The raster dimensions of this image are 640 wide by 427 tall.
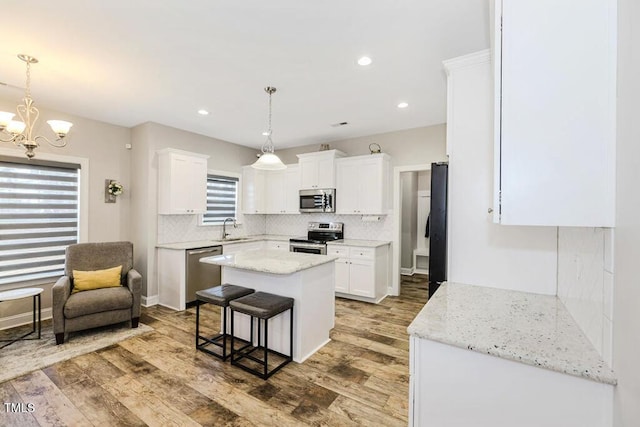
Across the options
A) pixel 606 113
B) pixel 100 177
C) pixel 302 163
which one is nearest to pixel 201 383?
pixel 606 113

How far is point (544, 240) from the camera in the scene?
5.81 feet

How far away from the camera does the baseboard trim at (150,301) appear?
4.29 metres

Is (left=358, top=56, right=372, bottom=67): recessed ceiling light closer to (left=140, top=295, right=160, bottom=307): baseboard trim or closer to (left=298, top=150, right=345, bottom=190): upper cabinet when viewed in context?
(left=298, top=150, right=345, bottom=190): upper cabinet

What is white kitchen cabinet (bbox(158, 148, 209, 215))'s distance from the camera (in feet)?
14.0

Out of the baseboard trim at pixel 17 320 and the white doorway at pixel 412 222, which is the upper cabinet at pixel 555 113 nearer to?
the white doorway at pixel 412 222

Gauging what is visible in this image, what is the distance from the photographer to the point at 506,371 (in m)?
1.12

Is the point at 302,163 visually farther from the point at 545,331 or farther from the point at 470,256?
the point at 545,331

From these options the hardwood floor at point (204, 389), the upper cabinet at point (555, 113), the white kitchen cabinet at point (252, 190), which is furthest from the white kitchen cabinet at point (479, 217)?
the white kitchen cabinet at point (252, 190)

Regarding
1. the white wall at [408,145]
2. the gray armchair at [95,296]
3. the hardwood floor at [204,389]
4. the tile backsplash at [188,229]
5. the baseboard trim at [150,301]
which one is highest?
the white wall at [408,145]

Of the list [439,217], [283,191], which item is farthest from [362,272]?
[439,217]

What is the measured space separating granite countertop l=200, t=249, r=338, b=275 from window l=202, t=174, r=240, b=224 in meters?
2.48

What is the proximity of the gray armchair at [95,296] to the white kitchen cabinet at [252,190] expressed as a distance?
236 centimetres

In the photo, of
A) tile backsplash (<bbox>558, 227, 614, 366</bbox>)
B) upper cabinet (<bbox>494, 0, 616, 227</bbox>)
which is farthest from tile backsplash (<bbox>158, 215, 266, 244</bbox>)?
tile backsplash (<bbox>558, 227, 614, 366</bbox>)

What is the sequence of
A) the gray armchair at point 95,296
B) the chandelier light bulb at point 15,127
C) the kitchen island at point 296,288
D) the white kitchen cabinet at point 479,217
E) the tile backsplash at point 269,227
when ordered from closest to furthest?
the white kitchen cabinet at point 479,217 → the chandelier light bulb at point 15,127 → the kitchen island at point 296,288 → the gray armchair at point 95,296 → the tile backsplash at point 269,227
